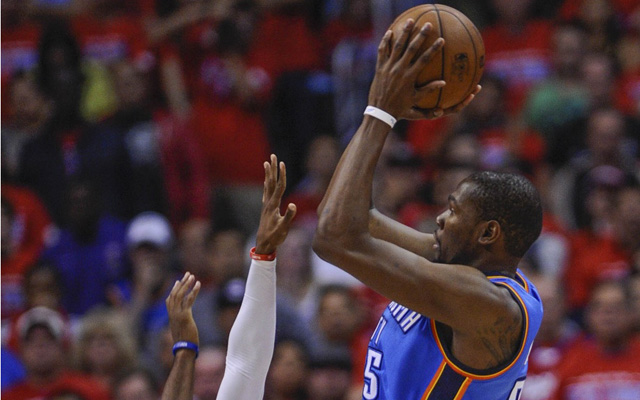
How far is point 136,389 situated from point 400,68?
4.20 m

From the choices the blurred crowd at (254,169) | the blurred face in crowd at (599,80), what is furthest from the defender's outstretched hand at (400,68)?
the blurred face in crowd at (599,80)

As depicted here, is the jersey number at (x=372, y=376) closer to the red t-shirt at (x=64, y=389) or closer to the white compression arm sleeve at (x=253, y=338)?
the white compression arm sleeve at (x=253, y=338)

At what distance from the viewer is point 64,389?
7121 mm

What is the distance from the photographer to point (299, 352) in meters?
7.20

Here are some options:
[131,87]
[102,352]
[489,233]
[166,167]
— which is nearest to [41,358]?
[102,352]

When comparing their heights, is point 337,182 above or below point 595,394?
above

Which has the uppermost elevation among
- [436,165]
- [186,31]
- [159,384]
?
[186,31]

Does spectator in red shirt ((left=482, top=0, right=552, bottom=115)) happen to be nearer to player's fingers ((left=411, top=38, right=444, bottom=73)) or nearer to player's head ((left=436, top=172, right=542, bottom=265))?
player's head ((left=436, top=172, right=542, bottom=265))

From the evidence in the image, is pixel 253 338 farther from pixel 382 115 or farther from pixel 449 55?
pixel 449 55

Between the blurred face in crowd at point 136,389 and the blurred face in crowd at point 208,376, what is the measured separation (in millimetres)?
328

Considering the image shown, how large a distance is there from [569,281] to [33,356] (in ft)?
13.2

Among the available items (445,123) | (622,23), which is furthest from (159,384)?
(622,23)

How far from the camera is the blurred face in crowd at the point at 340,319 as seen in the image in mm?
7523

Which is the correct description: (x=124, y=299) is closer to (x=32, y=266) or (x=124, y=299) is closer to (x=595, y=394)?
(x=32, y=266)
